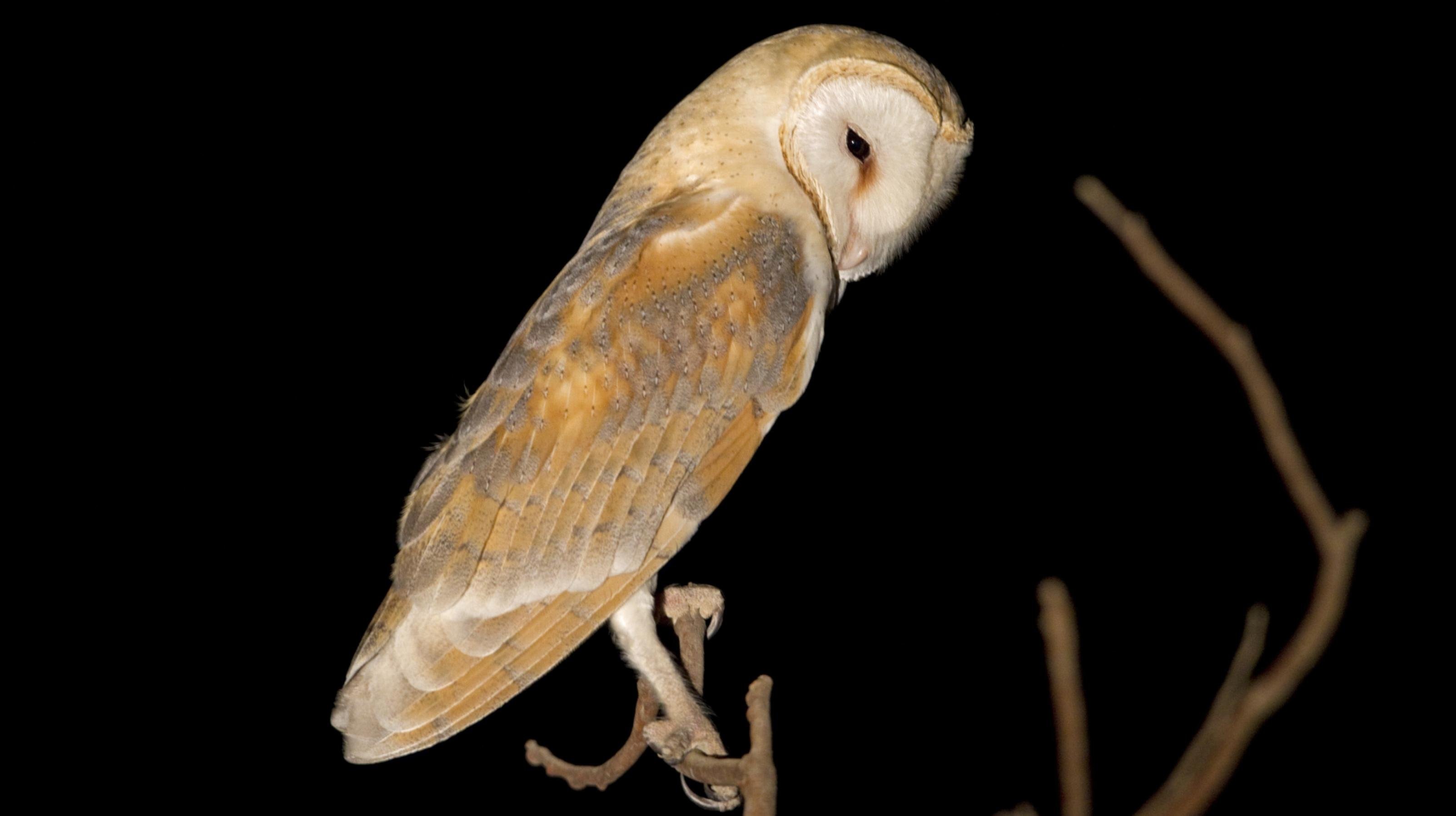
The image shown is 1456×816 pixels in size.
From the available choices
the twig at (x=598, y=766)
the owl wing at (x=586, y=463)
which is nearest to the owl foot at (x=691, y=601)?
the twig at (x=598, y=766)

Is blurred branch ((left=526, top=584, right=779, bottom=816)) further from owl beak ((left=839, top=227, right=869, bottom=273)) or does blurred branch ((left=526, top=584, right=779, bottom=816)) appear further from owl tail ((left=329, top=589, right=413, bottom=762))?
owl beak ((left=839, top=227, right=869, bottom=273))

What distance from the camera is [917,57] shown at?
1771 mm

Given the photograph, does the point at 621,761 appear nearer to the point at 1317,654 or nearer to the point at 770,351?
the point at 770,351

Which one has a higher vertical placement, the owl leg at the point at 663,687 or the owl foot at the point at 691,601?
the owl foot at the point at 691,601

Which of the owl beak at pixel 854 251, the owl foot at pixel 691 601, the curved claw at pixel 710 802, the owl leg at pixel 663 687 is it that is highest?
the owl beak at pixel 854 251

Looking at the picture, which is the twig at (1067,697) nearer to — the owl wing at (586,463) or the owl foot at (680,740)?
the owl wing at (586,463)

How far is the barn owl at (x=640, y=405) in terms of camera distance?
62.2 inches

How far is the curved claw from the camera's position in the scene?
6.18 ft

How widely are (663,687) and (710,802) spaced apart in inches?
10.6

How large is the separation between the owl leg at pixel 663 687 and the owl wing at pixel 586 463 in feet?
0.58

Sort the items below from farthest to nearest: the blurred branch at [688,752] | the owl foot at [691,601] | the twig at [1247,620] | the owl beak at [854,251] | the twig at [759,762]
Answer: the owl foot at [691,601] → the owl beak at [854,251] → the blurred branch at [688,752] → the twig at [759,762] → the twig at [1247,620]

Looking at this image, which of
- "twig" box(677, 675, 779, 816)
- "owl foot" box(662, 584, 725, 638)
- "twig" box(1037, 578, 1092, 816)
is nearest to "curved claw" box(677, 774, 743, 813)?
"owl foot" box(662, 584, 725, 638)

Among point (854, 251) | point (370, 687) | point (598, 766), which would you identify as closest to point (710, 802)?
point (598, 766)

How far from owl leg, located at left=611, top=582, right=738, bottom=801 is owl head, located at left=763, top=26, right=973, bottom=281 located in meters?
0.63
